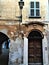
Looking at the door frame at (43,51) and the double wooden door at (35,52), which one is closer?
the door frame at (43,51)

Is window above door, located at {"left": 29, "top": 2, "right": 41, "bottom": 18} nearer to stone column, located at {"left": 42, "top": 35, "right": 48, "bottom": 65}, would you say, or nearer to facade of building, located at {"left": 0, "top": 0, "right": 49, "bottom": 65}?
facade of building, located at {"left": 0, "top": 0, "right": 49, "bottom": 65}

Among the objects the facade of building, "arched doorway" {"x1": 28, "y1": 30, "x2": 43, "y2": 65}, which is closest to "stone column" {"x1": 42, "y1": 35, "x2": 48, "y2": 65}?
the facade of building

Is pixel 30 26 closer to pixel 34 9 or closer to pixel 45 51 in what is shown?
pixel 34 9

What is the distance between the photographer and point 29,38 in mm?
16625

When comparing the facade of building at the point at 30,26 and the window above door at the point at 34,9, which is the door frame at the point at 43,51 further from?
the window above door at the point at 34,9

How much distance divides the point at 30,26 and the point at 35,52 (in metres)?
2.16

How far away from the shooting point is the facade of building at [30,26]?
16.4 meters

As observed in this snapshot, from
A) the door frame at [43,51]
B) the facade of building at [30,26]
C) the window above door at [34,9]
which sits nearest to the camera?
the door frame at [43,51]

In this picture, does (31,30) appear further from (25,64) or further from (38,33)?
(25,64)

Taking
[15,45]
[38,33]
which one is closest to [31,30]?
[38,33]

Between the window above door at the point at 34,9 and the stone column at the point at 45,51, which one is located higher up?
the window above door at the point at 34,9

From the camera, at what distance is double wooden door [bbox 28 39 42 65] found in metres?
16.5

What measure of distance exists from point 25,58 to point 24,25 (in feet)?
8.77

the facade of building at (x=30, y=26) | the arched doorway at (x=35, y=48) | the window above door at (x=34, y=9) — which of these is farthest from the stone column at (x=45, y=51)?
the window above door at (x=34, y=9)
